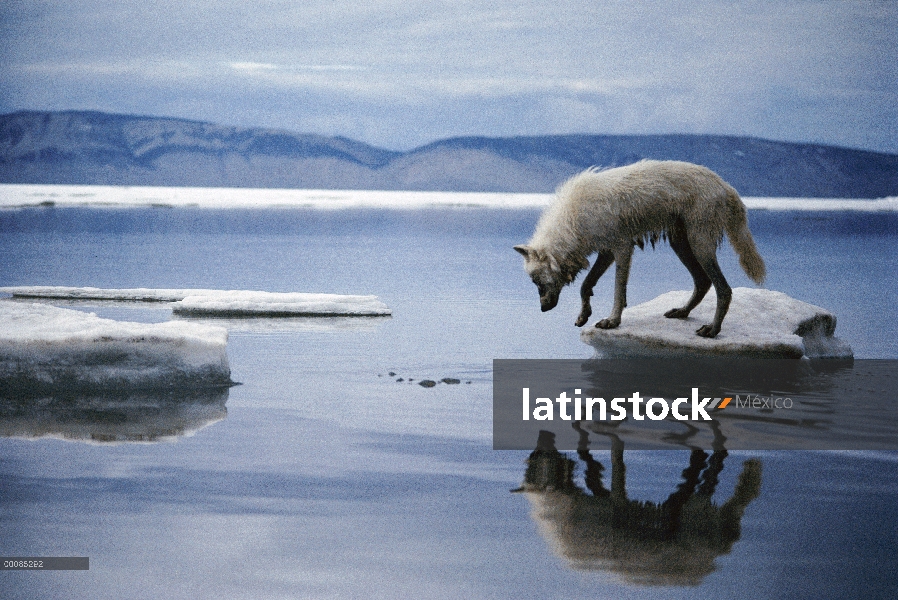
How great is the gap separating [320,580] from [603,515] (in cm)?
152

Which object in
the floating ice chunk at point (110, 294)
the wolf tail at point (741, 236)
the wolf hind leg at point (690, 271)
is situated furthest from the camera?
the floating ice chunk at point (110, 294)

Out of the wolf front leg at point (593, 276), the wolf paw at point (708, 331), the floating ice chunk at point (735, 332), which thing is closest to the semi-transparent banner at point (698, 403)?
the floating ice chunk at point (735, 332)

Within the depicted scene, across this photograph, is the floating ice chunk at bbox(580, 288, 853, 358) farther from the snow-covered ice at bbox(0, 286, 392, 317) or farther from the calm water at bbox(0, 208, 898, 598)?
the snow-covered ice at bbox(0, 286, 392, 317)

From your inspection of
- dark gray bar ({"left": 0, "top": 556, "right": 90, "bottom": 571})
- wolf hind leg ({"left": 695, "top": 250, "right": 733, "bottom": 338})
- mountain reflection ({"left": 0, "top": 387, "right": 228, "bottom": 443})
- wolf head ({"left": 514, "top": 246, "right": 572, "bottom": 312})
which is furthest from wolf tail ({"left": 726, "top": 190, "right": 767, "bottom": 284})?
dark gray bar ({"left": 0, "top": 556, "right": 90, "bottom": 571})

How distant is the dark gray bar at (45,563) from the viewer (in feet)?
15.6

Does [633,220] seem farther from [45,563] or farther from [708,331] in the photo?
[45,563]

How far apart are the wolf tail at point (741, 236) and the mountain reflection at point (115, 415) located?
4908mm

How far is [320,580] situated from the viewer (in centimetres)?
455

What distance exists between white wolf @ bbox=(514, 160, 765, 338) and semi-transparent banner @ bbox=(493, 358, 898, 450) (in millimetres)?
771

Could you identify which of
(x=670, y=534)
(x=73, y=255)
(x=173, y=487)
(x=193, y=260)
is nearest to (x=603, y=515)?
(x=670, y=534)

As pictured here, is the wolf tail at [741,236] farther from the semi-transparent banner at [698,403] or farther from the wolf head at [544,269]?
the wolf head at [544,269]

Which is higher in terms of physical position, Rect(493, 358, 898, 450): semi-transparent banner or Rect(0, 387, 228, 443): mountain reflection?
Rect(0, 387, 228, 443): mountain reflection

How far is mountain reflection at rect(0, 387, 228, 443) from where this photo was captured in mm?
6961

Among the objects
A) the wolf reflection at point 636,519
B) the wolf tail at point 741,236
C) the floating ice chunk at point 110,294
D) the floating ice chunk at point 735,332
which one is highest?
the wolf tail at point 741,236
